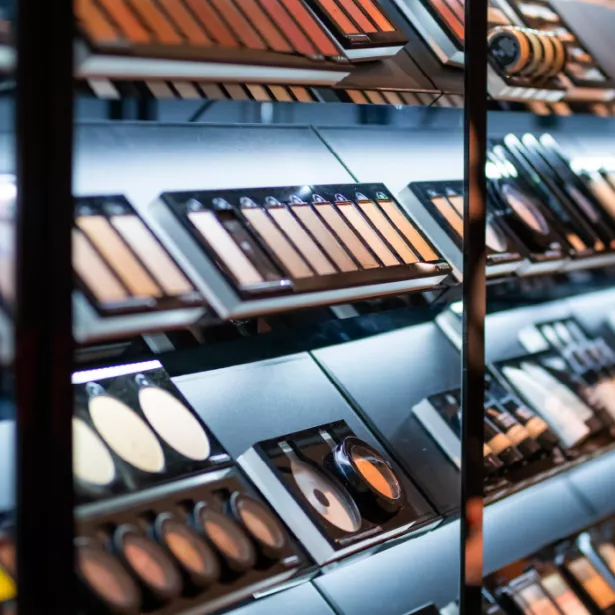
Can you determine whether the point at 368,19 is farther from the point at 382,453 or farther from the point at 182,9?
the point at 382,453

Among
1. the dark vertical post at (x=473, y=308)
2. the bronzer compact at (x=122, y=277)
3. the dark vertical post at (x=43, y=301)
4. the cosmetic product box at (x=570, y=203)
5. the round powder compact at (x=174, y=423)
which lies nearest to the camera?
the dark vertical post at (x=43, y=301)

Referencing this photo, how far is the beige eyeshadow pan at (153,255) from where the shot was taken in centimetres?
97

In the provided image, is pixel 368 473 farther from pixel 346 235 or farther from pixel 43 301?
pixel 43 301

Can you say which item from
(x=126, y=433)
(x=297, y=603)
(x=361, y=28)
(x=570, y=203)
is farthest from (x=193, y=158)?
(x=570, y=203)

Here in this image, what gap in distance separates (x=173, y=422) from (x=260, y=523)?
17cm

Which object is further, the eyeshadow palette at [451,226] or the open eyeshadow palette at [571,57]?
the open eyeshadow palette at [571,57]

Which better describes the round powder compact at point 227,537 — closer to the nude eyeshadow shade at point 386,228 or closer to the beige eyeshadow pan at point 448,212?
the nude eyeshadow shade at point 386,228

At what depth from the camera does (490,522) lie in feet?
5.33

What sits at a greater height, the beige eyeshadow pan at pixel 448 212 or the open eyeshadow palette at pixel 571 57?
the open eyeshadow palette at pixel 571 57

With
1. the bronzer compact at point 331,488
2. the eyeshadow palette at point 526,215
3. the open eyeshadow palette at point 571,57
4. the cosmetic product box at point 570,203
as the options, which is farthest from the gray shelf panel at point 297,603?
the open eyeshadow palette at point 571,57

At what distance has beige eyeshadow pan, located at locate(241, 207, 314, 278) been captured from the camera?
1.11m

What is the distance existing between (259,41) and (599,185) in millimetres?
1149

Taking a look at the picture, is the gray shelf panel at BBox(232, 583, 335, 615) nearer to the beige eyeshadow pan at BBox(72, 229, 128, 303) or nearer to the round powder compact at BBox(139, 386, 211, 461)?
the round powder compact at BBox(139, 386, 211, 461)

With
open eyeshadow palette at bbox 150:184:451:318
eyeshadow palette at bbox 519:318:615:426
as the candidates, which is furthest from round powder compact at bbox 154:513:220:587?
eyeshadow palette at bbox 519:318:615:426
